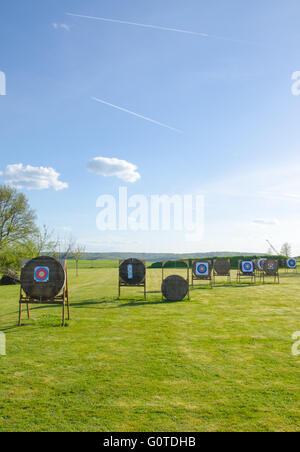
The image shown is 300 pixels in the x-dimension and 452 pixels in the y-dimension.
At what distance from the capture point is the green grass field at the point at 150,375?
4.09 meters

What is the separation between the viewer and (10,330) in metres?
9.10

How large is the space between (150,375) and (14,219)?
3378 cm

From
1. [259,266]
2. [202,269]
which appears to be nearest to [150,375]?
[202,269]

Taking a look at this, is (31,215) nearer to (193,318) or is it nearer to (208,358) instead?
(193,318)

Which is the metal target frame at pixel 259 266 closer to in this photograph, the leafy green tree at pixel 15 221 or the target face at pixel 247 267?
the target face at pixel 247 267

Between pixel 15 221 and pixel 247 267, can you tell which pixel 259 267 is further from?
pixel 15 221

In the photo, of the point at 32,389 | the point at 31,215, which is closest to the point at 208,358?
the point at 32,389

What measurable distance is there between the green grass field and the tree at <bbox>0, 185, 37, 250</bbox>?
2712cm

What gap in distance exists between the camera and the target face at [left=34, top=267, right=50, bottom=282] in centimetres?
986

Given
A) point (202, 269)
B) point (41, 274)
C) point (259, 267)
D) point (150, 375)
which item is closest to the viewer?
point (150, 375)

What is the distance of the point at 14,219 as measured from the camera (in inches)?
1384

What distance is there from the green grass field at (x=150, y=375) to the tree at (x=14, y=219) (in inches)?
1068

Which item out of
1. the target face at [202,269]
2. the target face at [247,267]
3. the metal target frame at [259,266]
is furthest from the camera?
the metal target frame at [259,266]

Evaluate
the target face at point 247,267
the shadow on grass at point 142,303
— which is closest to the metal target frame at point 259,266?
the target face at point 247,267
